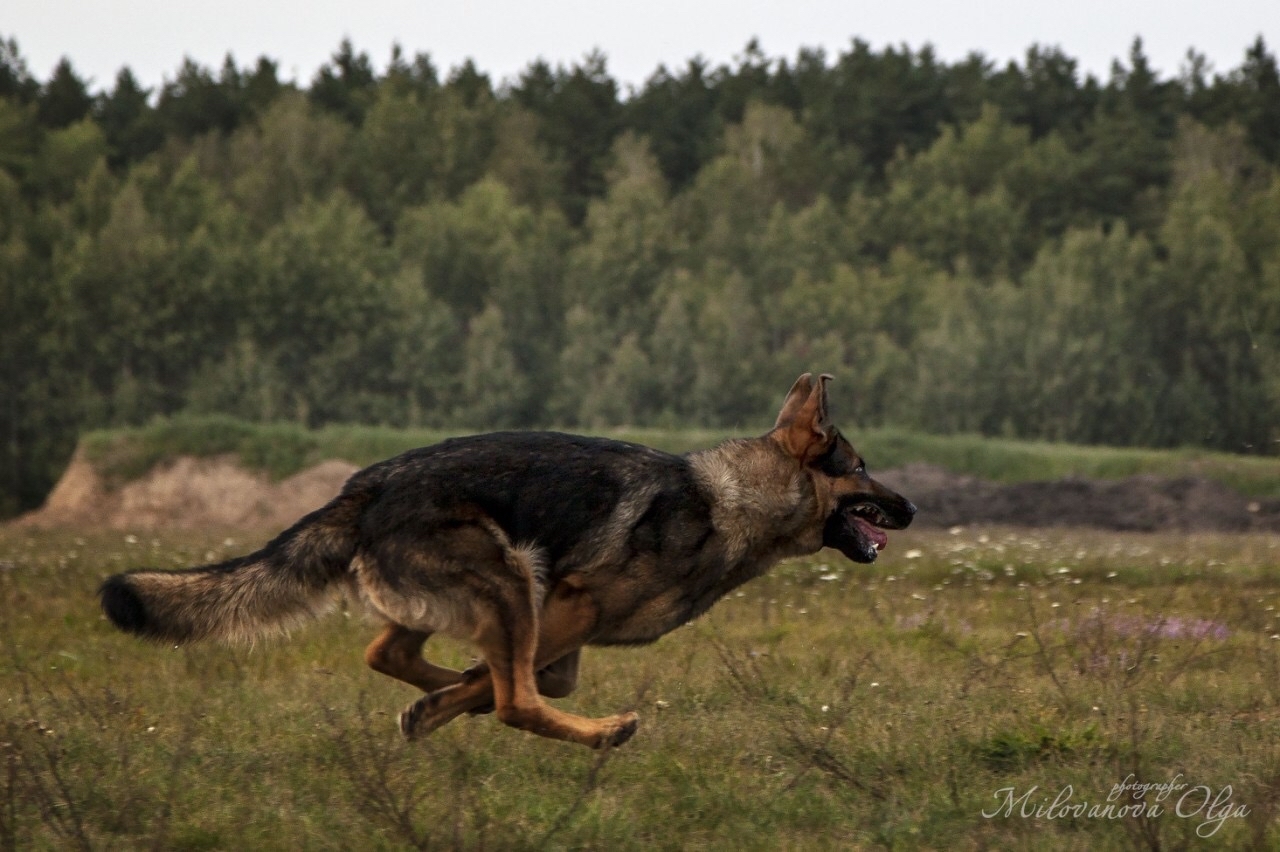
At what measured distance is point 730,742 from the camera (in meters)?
6.85

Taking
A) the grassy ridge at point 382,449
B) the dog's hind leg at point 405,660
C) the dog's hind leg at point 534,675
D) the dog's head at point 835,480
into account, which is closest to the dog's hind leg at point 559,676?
the dog's hind leg at point 534,675

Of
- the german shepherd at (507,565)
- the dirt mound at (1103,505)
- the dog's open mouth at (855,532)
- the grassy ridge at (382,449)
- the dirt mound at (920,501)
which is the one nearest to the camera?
the german shepherd at (507,565)

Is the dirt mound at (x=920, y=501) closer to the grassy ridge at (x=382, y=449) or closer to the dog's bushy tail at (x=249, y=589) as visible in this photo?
the grassy ridge at (x=382, y=449)

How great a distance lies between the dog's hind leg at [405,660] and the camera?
7027 millimetres

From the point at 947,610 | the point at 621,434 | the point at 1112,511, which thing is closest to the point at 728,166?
the point at 621,434

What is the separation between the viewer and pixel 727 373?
2012 inches

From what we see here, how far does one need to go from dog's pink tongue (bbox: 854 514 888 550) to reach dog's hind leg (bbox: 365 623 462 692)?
7.07ft

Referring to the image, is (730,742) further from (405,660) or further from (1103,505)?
(1103,505)

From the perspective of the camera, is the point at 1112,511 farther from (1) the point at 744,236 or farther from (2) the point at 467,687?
(1) the point at 744,236

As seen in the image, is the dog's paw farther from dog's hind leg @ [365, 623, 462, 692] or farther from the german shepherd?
dog's hind leg @ [365, 623, 462, 692]

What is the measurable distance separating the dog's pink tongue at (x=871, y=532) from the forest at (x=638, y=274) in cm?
3307

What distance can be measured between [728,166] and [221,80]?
30.2m

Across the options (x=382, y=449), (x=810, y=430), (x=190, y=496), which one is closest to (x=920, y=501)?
(x=382, y=449)

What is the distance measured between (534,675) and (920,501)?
807 inches
